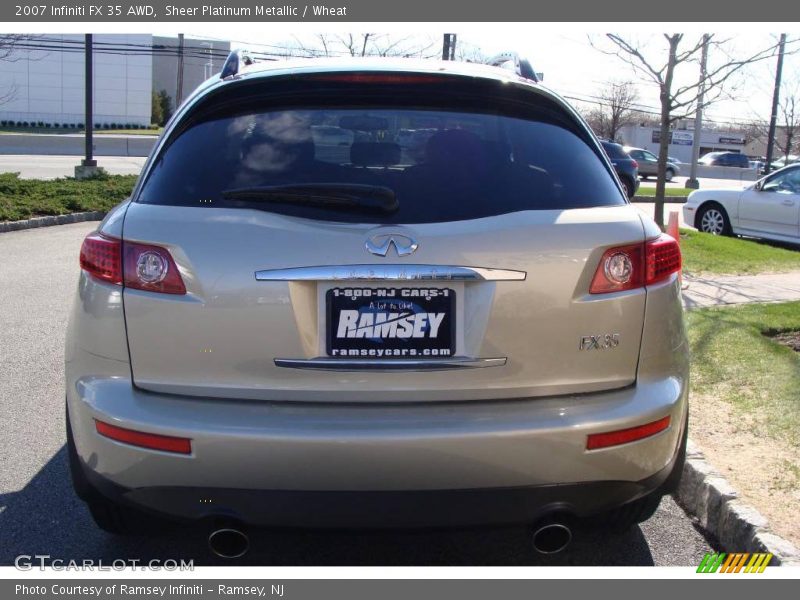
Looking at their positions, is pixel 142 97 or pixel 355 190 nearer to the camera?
pixel 355 190

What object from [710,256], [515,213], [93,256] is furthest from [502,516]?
[710,256]

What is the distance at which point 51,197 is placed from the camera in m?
15.1

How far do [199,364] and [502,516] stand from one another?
3.59 ft

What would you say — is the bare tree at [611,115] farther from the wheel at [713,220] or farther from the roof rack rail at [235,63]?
the roof rack rail at [235,63]

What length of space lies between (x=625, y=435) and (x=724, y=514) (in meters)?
1.28

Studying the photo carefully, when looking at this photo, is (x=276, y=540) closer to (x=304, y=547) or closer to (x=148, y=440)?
(x=304, y=547)

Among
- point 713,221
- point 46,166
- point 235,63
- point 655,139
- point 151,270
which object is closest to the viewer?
point 151,270

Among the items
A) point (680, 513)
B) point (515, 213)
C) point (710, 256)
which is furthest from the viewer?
point (710, 256)

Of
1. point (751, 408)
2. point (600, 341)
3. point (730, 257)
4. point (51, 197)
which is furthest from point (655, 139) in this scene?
point (600, 341)

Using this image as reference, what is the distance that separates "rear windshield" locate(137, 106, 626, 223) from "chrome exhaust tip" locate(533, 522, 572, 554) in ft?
3.49

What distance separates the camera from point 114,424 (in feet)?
8.89

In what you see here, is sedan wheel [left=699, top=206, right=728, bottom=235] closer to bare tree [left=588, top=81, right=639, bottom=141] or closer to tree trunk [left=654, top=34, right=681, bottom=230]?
tree trunk [left=654, top=34, right=681, bottom=230]

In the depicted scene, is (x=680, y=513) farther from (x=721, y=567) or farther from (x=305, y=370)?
(x=305, y=370)

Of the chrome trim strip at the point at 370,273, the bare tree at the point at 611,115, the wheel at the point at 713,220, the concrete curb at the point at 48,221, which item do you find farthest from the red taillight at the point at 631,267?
the bare tree at the point at 611,115
